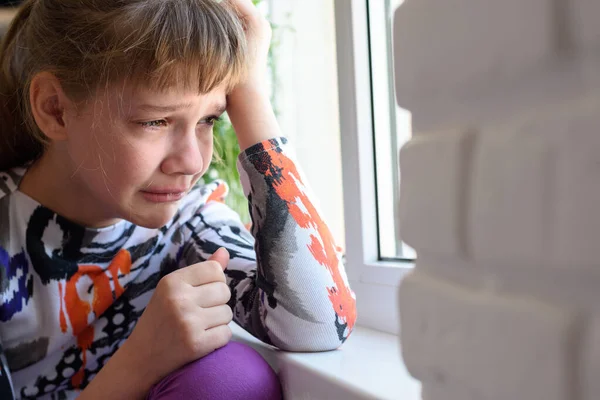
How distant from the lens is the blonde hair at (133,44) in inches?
32.0

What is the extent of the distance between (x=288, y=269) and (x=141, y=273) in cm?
31

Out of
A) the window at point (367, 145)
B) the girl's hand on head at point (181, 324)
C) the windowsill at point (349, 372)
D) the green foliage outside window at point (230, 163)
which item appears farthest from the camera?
the green foliage outside window at point (230, 163)

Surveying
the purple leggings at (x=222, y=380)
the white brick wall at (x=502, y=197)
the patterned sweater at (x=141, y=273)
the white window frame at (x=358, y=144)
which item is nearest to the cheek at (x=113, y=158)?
the patterned sweater at (x=141, y=273)

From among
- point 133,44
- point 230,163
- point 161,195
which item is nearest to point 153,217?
point 161,195

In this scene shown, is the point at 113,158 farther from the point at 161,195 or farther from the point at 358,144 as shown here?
the point at 358,144

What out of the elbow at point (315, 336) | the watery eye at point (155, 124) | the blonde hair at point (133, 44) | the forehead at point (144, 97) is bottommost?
the elbow at point (315, 336)

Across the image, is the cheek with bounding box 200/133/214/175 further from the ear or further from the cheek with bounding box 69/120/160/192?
the ear

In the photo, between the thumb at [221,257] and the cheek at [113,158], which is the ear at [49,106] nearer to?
the cheek at [113,158]

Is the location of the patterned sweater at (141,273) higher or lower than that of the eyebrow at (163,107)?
lower

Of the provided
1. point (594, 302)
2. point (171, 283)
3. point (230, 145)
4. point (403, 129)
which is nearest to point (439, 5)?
point (594, 302)

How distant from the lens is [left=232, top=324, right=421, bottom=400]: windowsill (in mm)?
645

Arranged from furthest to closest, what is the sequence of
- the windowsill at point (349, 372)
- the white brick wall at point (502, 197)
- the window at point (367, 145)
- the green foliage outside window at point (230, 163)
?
the green foliage outside window at point (230, 163) < the window at point (367, 145) < the windowsill at point (349, 372) < the white brick wall at point (502, 197)

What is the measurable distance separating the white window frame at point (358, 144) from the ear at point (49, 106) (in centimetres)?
45

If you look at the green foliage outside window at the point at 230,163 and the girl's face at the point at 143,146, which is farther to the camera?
the green foliage outside window at the point at 230,163
